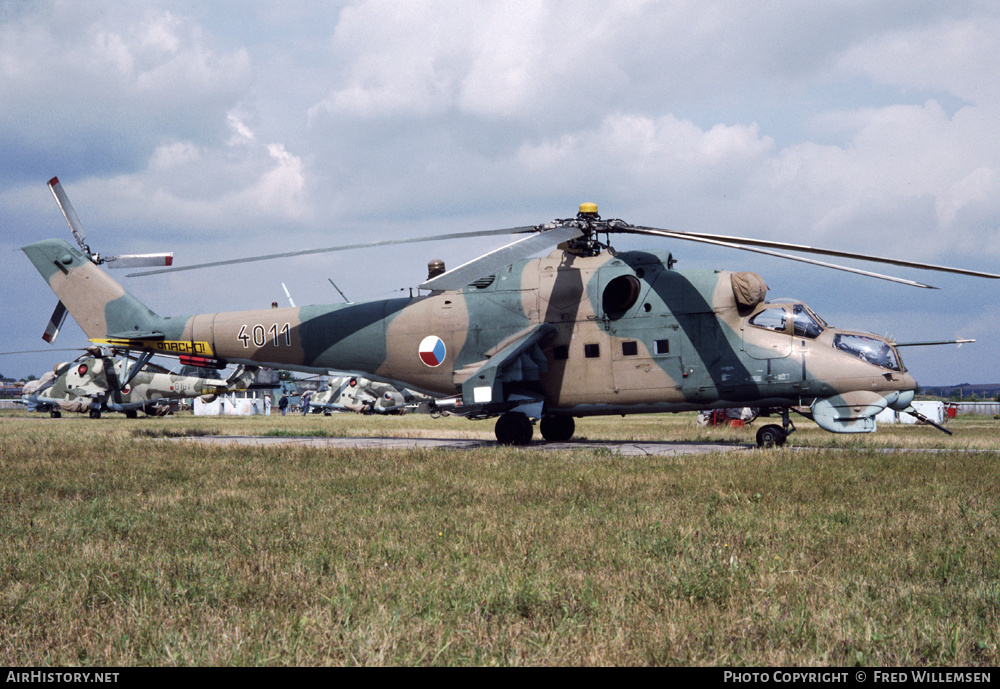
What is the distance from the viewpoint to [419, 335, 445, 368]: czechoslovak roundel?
65.9ft

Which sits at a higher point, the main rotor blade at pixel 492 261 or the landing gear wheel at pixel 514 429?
the main rotor blade at pixel 492 261

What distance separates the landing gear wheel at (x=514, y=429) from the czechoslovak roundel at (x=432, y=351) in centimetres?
237

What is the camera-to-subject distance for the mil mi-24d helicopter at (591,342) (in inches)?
666

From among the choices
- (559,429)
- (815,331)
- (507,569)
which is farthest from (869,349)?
(507,569)

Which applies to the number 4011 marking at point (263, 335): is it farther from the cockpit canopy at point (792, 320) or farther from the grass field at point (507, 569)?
the cockpit canopy at point (792, 320)

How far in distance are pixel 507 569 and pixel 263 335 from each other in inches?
705

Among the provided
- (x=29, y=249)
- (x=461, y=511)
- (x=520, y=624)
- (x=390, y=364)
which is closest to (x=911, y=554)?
(x=520, y=624)

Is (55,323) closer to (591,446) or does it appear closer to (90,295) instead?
(90,295)

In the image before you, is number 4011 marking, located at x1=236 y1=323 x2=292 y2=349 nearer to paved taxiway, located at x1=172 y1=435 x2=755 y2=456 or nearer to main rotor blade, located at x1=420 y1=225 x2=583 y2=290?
paved taxiway, located at x1=172 y1=435 x2=755 y2=456

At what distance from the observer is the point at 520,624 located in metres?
4.49

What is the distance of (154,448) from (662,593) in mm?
13847

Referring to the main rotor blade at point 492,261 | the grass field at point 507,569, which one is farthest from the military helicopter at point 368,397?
the grass field at point 507,569

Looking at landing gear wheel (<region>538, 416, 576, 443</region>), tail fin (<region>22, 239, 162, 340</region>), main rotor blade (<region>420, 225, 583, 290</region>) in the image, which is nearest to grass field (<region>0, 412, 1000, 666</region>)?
main rotor blade (<region>420, 225, 583, 290</region>)
